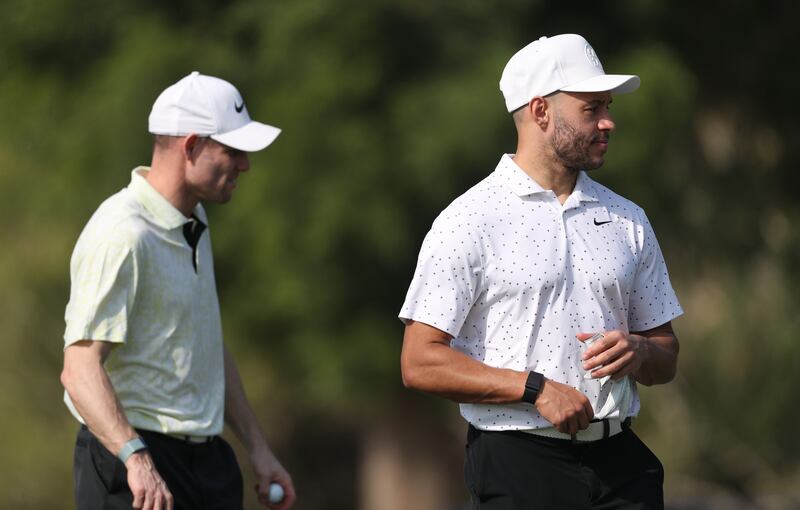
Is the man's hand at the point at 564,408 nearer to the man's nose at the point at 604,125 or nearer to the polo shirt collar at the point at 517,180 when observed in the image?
the polo shirt collar at the point at 517,180

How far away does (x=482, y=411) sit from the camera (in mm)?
4320

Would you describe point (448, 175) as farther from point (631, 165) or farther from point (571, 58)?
point (571, 58)

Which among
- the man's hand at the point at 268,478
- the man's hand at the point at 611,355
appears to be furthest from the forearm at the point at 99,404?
the man's hand at the point at 611,355

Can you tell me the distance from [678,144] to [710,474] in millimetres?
3868

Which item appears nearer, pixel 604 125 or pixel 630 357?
pixel 630 357

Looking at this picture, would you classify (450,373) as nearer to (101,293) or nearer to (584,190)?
(584,190)

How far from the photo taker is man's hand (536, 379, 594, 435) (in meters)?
4.09

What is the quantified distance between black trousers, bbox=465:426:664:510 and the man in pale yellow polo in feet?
3.38

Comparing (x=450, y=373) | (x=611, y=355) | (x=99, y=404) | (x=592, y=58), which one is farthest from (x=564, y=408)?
(x=99, y=404)

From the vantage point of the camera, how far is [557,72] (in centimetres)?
439

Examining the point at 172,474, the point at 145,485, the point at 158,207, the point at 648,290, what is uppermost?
the point at 158,207

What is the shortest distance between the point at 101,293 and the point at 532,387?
1483mm

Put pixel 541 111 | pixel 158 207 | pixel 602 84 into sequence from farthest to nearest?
1. pixel 158 207
2. pixel 541 111
3. pixel 602 84

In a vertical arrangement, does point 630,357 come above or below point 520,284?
below
